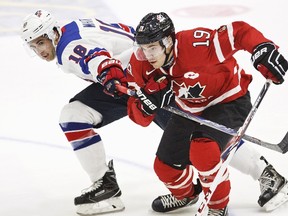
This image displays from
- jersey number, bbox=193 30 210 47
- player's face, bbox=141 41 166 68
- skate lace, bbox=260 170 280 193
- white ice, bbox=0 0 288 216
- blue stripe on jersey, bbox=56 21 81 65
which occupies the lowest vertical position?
white ice, bbox=0 0 288 216

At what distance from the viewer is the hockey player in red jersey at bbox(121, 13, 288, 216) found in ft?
9.14

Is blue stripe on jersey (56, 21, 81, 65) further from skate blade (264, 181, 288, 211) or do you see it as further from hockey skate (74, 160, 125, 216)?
skate blade (264, 181, 288, 211)

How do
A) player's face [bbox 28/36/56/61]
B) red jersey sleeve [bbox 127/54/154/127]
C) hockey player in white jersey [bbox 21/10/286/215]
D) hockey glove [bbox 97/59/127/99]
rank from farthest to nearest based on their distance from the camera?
player's face [bbox 28/36/56/61]
hockey player in white jersey [bbox 21/10/286/215]
hockey glove [bbox 97/59/127/99]
red jersey sleeve [bbox 127/54/154/127]

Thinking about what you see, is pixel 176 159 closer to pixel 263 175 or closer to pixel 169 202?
pixel 169 202

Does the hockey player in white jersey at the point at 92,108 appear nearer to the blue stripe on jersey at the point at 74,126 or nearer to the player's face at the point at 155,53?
the blue stripe on jersey at the point at 74,126

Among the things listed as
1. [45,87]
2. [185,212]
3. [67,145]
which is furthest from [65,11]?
[185,212]

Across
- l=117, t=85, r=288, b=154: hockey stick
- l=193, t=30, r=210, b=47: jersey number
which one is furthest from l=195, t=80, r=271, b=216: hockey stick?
l=193, t=30, r=210, b=47: jersey number

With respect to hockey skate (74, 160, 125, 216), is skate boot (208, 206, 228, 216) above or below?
above

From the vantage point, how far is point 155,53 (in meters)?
2.79

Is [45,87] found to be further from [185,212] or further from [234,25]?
[234,25]

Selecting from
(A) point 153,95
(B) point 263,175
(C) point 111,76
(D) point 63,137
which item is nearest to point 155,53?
(A) point 153,95

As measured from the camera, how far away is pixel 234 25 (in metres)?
2.86

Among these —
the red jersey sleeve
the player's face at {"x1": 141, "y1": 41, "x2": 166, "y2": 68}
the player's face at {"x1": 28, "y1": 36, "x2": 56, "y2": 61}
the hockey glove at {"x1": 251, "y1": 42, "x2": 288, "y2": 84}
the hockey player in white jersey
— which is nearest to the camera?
the hockey glove at {"x1": 251, "y1": 42, "x2": 288, "y2": 84}

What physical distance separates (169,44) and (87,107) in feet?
1.97
